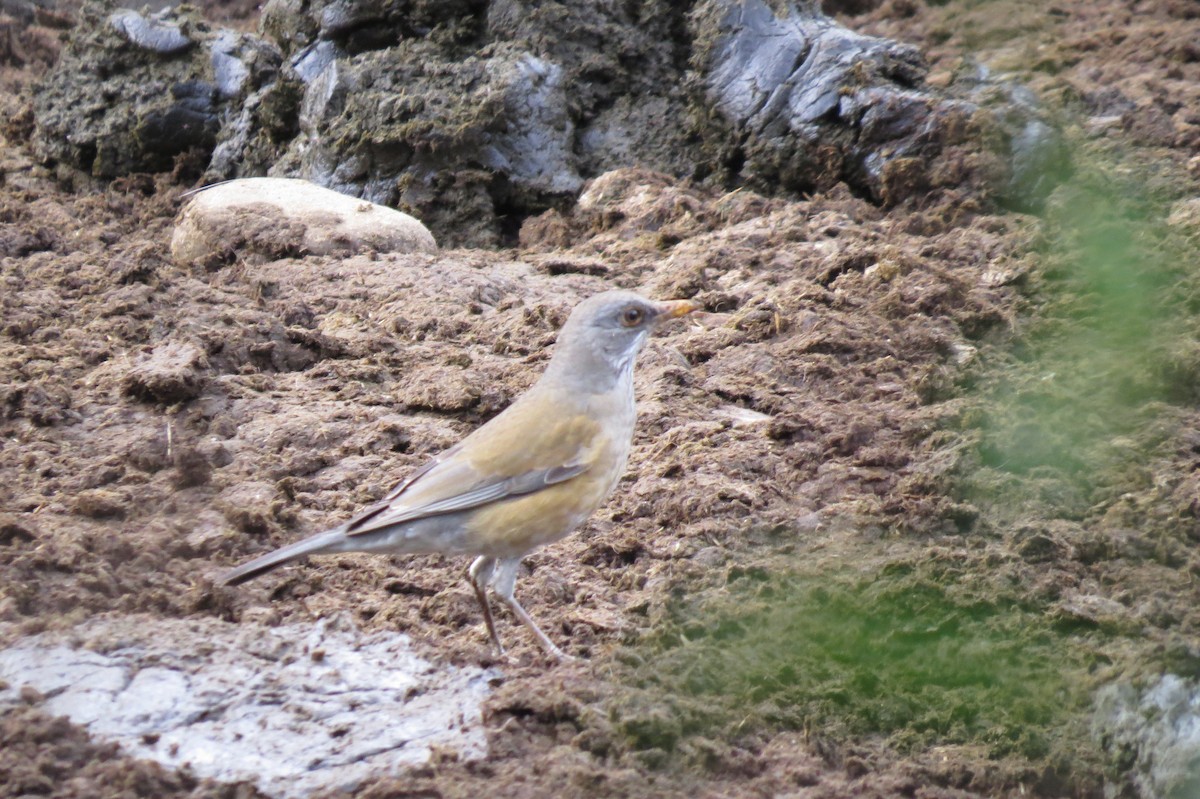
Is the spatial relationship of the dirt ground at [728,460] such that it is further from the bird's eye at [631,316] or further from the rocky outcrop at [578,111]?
the bird's eye at [631,316]

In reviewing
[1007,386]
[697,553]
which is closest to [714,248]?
[1007,386]

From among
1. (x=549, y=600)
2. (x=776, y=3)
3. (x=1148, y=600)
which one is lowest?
(x=549, y=600)

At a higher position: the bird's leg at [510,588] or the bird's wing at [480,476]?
the bird's wing at [480,476]

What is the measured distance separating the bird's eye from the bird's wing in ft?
1.98

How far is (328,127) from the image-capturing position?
8.41 meters

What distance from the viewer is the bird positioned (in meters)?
4.35

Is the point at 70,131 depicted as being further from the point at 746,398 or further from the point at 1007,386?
the point at 1007,386

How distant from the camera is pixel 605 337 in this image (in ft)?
16.4

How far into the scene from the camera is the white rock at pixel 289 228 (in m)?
7.70

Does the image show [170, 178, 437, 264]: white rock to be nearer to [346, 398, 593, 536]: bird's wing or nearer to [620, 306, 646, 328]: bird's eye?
[620, 306, 646, 328]: bird's eye

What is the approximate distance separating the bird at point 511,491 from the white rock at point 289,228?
3.13 m

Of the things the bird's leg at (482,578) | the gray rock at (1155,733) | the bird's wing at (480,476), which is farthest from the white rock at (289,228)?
the gray rock at (1155,733)

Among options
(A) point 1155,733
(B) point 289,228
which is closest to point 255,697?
(A) point 1155,733

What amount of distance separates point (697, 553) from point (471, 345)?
7.45 feet
